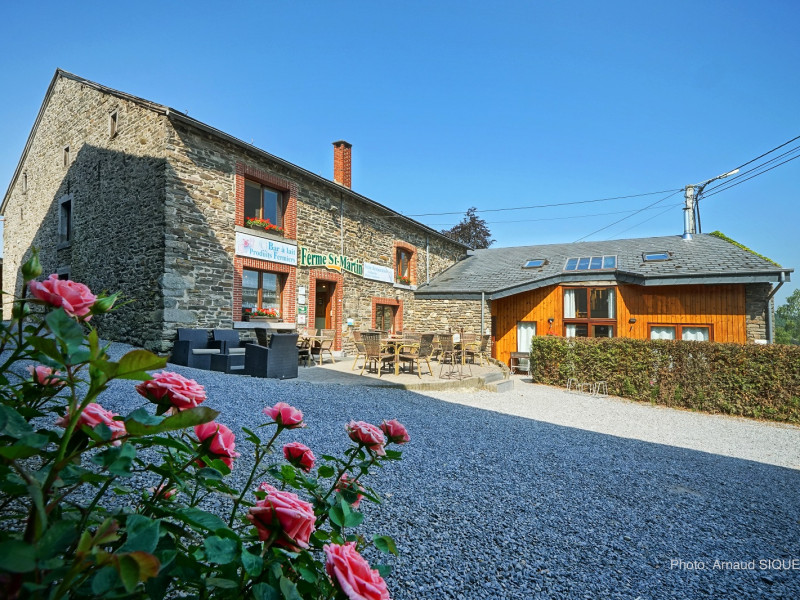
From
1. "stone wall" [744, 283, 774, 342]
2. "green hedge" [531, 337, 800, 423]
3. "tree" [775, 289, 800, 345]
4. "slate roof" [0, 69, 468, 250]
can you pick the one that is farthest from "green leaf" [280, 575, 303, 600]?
"tree" [775, 289, 800, 345]

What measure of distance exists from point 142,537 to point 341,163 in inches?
551

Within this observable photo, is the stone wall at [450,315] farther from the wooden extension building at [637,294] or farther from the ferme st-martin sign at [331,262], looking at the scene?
the ferme st-martin sign at [331,262]

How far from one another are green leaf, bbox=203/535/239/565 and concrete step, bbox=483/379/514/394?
856 centimetres

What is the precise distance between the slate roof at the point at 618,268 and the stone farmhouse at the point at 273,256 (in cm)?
7

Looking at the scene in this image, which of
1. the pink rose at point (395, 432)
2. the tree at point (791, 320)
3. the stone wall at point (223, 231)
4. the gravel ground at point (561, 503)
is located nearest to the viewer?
the pink rose at point (395, 432)

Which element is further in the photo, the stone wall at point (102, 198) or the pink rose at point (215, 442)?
the stone wall at point (102, 198)

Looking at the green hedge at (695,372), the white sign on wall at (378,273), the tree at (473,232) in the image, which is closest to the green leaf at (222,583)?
the green hedge at (695,372)

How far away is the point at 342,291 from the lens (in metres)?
11.9

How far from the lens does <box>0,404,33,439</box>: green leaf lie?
0.58 metres

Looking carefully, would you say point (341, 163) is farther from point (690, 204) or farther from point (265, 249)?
point (690, 204)

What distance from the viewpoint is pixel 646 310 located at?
12.2m

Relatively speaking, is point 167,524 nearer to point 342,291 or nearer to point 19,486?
point 19,486

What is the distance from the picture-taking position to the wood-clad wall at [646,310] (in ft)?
37.0

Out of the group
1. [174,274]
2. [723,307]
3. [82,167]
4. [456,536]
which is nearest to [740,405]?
[723,307]
